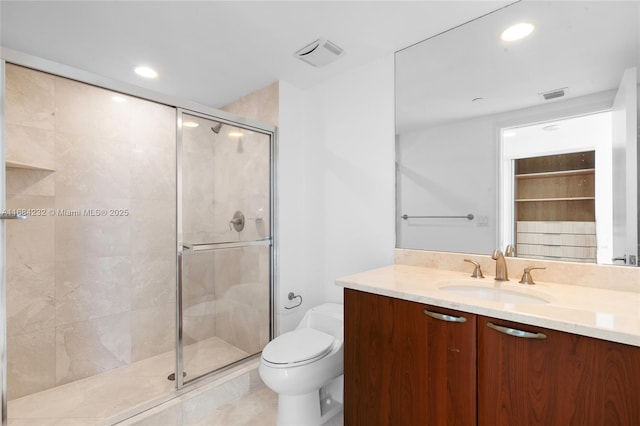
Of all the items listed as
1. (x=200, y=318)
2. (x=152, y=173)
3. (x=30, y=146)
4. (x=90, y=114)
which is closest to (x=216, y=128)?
(x=152, y=173)

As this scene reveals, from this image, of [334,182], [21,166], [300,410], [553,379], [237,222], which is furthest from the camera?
[334,182]

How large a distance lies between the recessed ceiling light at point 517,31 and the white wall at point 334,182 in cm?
64

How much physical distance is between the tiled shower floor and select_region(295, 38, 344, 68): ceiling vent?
202 centimetres

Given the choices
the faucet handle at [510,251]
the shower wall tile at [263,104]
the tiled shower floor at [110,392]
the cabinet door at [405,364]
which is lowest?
the tiled shower floor at [110,392]

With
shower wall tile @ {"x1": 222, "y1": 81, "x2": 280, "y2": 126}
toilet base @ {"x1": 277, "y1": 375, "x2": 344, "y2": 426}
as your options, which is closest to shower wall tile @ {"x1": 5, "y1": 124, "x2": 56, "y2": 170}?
shower wall tile @ {"x1": 222, "y1": 81, "x2": 280, "y2": 126}

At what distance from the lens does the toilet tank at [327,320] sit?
6.20ft

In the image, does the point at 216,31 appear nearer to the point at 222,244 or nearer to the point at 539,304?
the point at 222,244

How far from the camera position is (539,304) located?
44.9 inches

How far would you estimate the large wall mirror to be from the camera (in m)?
1.27

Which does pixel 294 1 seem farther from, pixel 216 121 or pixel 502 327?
pixel 502 327

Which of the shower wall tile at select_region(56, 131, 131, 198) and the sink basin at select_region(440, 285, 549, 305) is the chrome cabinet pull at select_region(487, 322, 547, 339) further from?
the shower wall tile at select_region(56, 131, 131, 198)

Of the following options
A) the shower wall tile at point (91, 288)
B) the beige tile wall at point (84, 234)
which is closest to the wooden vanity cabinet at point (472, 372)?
the beige tile wall at point (84, 234)

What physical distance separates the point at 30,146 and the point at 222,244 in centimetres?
133

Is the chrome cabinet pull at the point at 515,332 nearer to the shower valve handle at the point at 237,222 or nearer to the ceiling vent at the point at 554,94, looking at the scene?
the ceiling vent at the point at 554,94
